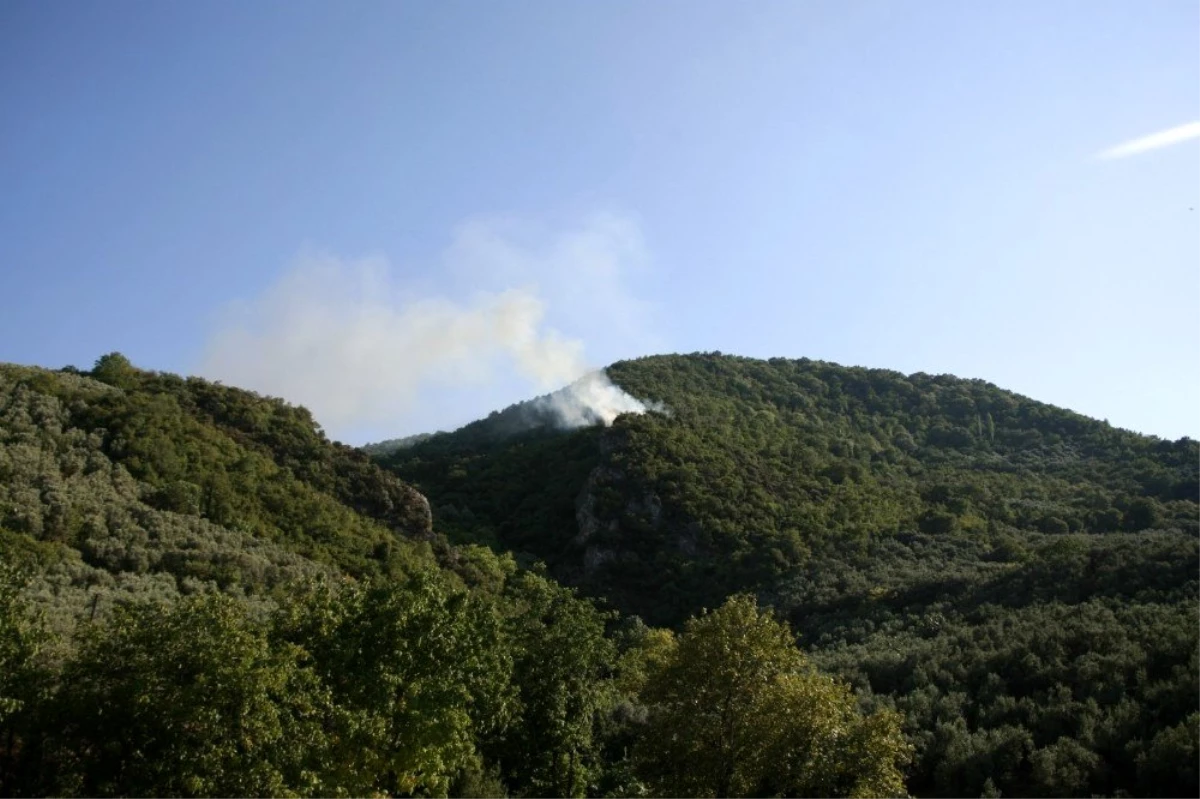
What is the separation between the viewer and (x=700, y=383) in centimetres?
11400

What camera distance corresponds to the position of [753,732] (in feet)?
65.2

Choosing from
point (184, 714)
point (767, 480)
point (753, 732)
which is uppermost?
point (767, 480)

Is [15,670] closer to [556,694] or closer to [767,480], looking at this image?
[556,694]

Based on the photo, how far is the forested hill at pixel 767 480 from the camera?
72125 mm

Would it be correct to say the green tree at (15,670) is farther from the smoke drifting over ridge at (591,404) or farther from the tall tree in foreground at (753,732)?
the smoke drifting over ridge at (591,404)

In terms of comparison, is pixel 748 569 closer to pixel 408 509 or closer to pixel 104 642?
pixel 408 509

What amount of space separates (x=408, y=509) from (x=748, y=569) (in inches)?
1146

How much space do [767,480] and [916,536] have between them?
16215 mm

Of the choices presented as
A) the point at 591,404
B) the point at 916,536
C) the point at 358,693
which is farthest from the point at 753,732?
the point at 591,404

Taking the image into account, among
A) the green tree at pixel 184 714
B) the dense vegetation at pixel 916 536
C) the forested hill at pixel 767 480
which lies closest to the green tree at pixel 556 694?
the green tree at pixel 184 714

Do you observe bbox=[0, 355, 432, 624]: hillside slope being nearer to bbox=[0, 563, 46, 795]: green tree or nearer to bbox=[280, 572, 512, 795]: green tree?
bbox=[0, 563, 46, 795]: green tree

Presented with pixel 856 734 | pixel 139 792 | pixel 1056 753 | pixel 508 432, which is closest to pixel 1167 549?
pixel 1056 753

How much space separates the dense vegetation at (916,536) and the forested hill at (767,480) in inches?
12.1

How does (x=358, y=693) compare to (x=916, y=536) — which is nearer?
(x=358, y=693)
